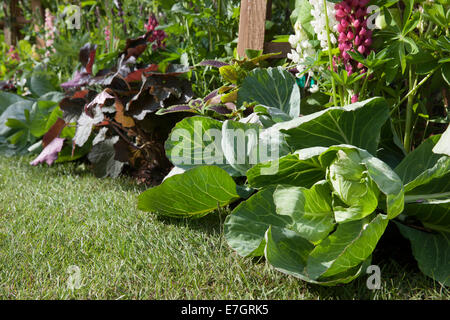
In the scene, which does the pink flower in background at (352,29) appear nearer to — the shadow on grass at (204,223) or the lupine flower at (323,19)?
the lupine flower at (323,19)

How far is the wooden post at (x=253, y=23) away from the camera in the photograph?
1.73 metres

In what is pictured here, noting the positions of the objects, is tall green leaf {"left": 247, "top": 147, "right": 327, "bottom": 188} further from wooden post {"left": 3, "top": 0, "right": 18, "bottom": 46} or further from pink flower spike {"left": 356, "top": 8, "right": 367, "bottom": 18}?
wooden post {"left": 3, "top": 0, "right": 18, "bottom": 46}

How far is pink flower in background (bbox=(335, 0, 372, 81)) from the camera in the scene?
3.87 feet

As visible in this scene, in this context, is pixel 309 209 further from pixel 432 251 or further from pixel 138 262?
pixel 138 262

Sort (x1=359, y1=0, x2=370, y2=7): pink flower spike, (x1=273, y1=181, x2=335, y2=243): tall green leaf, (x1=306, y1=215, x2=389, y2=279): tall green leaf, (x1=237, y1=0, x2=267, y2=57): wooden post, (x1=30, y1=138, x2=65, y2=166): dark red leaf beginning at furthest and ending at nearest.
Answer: (x1=30, y1=138, x2=65, y2=166): dark red leaf, (x1=237, y1=0, x2=267, y2=57): wooden post, (x1=359, y1=0, x2=370, y2=7): pink flower spike, (x1=273, y1=181, x2=335, y2=243): tall green leaf, (x1=306, y1=215, x2=389, y2=279): tall green leaf

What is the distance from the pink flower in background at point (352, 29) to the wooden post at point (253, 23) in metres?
0.55

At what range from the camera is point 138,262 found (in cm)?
111

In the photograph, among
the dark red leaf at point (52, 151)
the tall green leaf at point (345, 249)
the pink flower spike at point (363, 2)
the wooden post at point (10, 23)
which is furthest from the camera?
the wooden post at point (10, 23)

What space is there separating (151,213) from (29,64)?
2695 mm

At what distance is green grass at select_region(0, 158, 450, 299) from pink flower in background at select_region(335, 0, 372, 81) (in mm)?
558

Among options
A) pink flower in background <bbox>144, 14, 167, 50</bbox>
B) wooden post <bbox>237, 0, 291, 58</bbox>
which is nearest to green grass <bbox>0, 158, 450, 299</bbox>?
Answer: wooden post <bbox>237, 0, 291, 58</bbox>

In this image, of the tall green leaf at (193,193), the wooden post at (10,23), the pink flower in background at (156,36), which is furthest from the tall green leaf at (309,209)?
the wooden post at (10,23)
